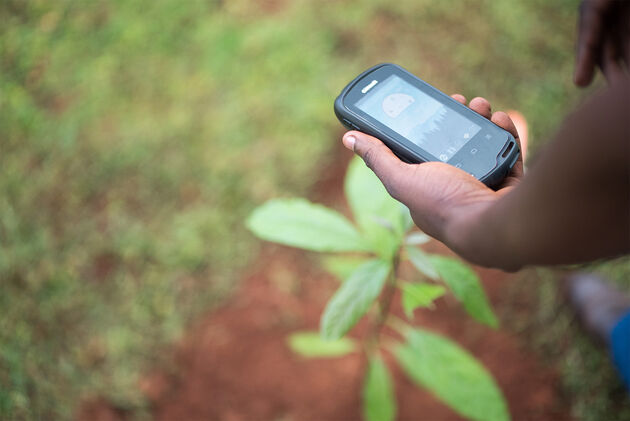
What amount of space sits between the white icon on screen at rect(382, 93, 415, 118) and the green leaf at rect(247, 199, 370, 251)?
262 mm

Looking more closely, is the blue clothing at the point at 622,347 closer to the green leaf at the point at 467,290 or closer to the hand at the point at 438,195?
the green leaf at the point at 467,290

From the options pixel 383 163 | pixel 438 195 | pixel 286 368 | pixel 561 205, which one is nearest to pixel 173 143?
pixel 286 368

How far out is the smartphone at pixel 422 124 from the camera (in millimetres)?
1058

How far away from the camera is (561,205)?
0.65m

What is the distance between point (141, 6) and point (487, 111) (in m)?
1.83

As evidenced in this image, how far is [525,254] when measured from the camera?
27.9 inches

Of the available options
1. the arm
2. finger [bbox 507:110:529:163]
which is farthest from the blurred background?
the arm

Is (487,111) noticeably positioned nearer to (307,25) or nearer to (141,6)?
(307,25)

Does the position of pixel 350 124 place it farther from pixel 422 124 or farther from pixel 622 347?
pixel 622 347

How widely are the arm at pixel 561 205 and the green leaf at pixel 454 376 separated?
49 cm

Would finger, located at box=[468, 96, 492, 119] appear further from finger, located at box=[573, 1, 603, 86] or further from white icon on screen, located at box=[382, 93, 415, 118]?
finger, located at box=[573, 1, 603, 86]

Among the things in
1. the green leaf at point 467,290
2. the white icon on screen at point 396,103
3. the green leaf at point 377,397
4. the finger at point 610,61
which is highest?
the finger at point 610,61

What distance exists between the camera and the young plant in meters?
1.04

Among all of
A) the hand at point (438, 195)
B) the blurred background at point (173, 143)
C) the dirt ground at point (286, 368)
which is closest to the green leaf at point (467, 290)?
the hand at point (438, 195)
